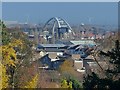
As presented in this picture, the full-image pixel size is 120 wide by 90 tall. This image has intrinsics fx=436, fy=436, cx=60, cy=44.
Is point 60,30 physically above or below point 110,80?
below

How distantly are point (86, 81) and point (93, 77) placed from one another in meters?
0.13

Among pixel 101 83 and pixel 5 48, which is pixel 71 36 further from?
pixel 101 83

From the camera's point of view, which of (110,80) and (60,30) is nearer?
(110,80)

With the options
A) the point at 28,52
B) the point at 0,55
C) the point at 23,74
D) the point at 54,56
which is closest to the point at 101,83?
the point at 0,55

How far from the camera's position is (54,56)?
92.7 ft

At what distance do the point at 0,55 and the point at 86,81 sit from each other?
3.49 meters

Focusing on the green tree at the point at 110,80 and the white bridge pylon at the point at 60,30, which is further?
the white bridge pylon at the point at 60,30

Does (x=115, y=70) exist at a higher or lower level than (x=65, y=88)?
higher

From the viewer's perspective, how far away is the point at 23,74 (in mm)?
10945

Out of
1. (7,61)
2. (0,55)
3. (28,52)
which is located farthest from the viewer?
(28,52)

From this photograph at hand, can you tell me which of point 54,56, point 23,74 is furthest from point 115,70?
point 54,56

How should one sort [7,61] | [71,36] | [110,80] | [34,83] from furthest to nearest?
[71,36]
[34,83]
[7,61]
[110,80]

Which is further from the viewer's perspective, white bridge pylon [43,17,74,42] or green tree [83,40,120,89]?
white bridge pylon [43,17,74,42]

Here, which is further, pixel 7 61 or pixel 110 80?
pixel 7 61
